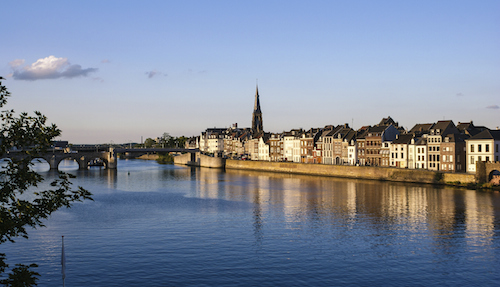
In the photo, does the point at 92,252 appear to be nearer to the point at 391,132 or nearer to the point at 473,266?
the point at 473,266

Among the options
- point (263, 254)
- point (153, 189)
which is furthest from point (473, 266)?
point (153, 189)

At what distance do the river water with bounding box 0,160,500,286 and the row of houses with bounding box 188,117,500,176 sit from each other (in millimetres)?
19716

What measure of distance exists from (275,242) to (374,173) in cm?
6354

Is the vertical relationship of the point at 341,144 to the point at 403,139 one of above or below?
below

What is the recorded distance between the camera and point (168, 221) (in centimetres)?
5531

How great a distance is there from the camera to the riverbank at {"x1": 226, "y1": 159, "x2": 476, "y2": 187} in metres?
86.1

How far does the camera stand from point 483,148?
8869 cm

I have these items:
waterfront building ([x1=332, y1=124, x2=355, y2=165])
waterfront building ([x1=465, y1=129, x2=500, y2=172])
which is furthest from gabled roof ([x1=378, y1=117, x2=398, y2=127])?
waterfront building ([x1=465, y1=129, x2=500, y2=172])

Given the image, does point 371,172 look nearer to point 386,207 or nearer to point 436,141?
point 436,141

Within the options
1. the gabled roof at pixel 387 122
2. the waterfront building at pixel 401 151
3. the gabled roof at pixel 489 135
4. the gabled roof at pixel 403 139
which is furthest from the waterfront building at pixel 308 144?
the gabled roof at pixel 489 135

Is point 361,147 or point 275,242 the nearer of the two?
point 275,242

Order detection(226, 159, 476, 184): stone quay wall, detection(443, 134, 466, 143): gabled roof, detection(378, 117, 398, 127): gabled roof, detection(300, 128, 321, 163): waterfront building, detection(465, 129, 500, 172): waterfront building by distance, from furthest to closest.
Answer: detection(300, 128, 321, 163): waterfront building, detection(378, 117, 398, 127): gabled roof, detection(443, 134, 466, 143): gabled roof, detection(465, 129, 500, 172): waterfront building, detection(226, 159, 476, 184): stone quay wall

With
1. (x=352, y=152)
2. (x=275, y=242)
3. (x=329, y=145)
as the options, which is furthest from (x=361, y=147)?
(x=275, y=242)

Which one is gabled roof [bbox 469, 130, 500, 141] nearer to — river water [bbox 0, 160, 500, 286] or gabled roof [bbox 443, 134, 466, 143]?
gabled roof [bbox 443, 134, 466, 143]
